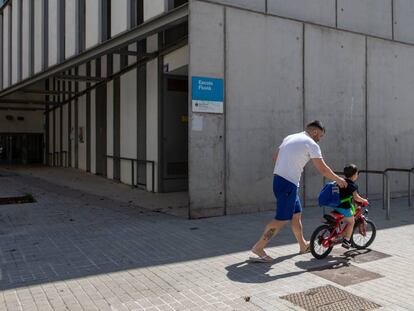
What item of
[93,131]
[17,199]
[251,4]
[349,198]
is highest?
[251,4]

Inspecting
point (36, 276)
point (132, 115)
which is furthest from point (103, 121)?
point (36, 276)

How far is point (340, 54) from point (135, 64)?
617 centimetres

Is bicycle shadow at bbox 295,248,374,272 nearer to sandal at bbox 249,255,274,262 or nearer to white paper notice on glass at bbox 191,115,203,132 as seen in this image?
sandal at bbox 249,255,274,262

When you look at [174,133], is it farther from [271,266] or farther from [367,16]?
[271,266]

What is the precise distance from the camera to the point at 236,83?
9242 mm

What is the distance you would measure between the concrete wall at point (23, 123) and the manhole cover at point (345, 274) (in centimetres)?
2768

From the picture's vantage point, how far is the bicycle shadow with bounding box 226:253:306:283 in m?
5.22

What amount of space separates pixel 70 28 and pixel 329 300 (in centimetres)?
1296

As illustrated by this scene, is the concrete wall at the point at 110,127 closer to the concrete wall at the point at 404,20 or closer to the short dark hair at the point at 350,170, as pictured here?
the concrete wall at the point at 404,20

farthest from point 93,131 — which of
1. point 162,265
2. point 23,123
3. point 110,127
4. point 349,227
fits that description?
point 349,227

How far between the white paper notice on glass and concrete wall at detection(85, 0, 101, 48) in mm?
5632

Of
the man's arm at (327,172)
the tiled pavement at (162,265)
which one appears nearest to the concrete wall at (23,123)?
the tiled pavement at (162,265)

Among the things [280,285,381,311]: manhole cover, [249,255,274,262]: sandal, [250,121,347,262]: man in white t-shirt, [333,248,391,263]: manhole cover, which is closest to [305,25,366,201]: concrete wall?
[333,248,391,263]: manhole cover

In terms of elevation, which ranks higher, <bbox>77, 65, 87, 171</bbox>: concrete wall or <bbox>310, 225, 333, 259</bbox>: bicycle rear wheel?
<bbox>77, 65, 87, 171</bbox>: concrete wall
